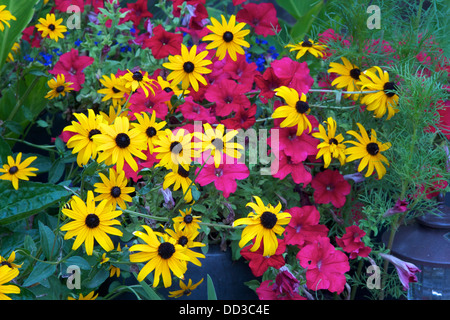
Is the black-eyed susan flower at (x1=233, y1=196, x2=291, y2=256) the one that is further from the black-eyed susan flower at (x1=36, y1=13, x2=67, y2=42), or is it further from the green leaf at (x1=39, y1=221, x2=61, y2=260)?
the black-eyed susan flower at (x1=36, y1=13, x2=67, y2=42)

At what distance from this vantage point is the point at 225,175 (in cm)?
78

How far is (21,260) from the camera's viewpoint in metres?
0.76

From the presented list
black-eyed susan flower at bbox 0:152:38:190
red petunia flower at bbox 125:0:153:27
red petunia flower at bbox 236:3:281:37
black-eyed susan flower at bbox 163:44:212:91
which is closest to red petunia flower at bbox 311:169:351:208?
black-eyed susan flower at bbox 163:44:212:91

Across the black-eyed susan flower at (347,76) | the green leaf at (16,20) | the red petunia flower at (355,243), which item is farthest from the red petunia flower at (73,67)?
the red petunia flower at (355,243)

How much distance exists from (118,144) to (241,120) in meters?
0.28

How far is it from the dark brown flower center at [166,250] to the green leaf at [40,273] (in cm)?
15

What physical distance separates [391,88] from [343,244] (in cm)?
26

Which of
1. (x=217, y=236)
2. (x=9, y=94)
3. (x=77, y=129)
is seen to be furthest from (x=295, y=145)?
(x=9, y=94)

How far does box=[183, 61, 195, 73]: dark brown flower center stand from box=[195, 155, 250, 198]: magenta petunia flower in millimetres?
165

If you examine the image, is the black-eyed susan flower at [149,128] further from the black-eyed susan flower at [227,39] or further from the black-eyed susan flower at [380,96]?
the black-eyed susan flower at [380,96]

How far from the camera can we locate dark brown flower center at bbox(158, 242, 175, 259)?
0.61 m

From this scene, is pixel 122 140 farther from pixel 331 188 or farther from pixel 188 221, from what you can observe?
pixel 331 188

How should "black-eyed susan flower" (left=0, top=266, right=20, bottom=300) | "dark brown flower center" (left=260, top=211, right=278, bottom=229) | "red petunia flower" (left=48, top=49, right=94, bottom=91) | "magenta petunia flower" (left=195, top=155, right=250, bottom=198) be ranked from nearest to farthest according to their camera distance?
"black-eyed susan flower" (left=0, top=266, right=20, bottom=300)
"dark brown flower center" (left=260, top=211, right=278, bottom=229)
"magenta petunia flower" (left=195, top=155, right=250, bottom=198)
"red petunia flower" (left=48, top=49, right=94, bottom=91)

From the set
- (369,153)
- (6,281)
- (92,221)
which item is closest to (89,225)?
(92,221)
